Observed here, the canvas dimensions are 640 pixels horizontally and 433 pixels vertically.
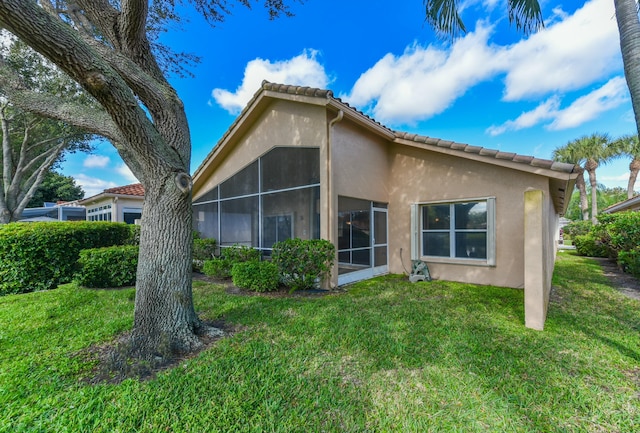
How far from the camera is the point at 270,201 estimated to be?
8.68 metres

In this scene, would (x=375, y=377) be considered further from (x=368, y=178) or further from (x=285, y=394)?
(x=368, y=178)

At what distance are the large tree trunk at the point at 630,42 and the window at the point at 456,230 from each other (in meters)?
4.44

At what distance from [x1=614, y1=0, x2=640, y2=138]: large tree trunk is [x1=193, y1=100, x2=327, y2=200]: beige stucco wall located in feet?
17.6

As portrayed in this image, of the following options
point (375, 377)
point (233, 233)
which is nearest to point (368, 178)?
point (233, 233)

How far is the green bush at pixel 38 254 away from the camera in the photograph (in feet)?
23.0

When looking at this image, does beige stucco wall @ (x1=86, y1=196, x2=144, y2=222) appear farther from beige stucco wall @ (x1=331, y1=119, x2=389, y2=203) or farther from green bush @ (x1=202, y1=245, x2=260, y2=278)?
beige stucco wall @ (x1=331, y1=119, x2=389, y2=203)

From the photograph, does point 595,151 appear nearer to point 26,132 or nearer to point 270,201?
point 270,201

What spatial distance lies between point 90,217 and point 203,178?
15329 millimetres

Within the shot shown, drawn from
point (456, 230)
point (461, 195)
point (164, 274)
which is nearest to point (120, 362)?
point (164, 274)

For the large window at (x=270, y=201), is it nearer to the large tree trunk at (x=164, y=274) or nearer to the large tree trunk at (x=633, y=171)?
the large tree trunk at (x=164, y=274)

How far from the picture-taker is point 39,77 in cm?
1076

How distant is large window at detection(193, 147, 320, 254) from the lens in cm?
768

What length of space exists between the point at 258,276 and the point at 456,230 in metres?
6.12

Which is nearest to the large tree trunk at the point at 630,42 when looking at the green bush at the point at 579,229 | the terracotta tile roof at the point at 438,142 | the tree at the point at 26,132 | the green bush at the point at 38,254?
the terracotta tile roof at the point at 438,142
